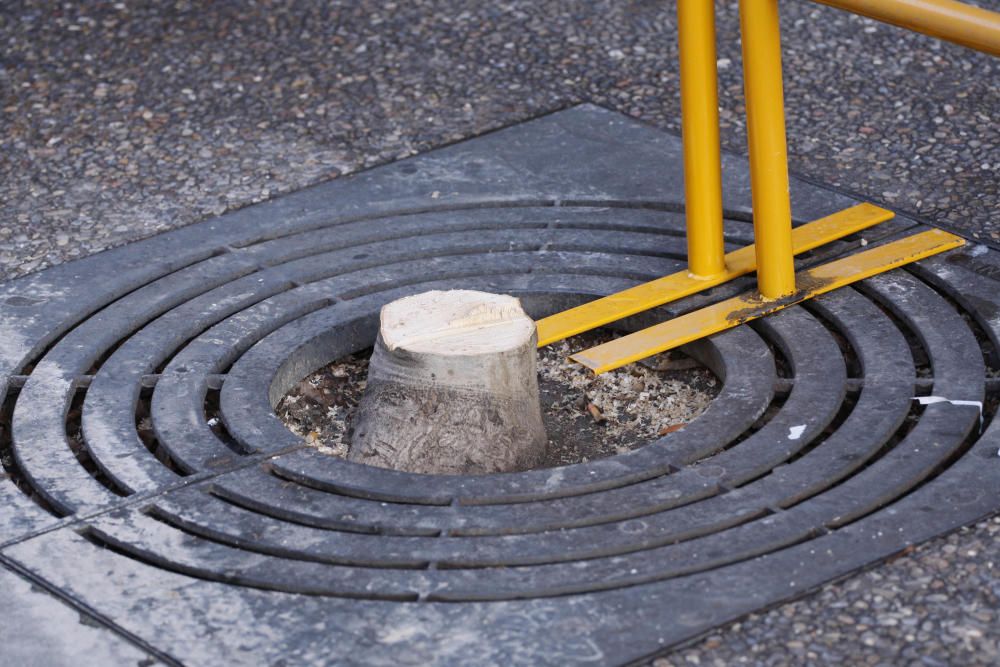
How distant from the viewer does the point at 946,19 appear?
3.04 metres

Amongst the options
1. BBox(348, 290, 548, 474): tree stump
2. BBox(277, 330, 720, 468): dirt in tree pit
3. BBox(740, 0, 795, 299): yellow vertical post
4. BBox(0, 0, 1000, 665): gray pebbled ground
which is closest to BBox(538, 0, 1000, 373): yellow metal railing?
BBox(740, 0, 795, 299): yellow vertical post

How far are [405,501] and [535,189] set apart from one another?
160 cm

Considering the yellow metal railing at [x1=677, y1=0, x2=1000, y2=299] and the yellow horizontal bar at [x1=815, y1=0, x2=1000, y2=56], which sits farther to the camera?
the yellow metal railing at [x1=677, y1=0, x2=1000, y2=299]

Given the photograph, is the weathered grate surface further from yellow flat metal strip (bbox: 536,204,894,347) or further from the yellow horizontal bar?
the yellow horizontal bar

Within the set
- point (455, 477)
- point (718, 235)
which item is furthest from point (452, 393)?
point (718, 235)

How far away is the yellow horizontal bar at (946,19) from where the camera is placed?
2973 mm

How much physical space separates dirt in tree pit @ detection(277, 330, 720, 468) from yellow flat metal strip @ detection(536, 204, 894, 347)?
138 millimetres

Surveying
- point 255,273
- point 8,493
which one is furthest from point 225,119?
point 8,493

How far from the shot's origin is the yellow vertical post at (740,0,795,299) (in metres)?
3.50

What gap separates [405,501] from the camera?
3.05 meters

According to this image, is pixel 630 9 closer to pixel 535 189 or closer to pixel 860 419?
pixel 535 189

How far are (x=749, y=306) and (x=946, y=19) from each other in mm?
924

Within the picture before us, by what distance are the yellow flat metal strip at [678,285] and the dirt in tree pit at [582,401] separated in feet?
0.45

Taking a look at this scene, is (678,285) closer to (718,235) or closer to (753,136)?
(718,235)
